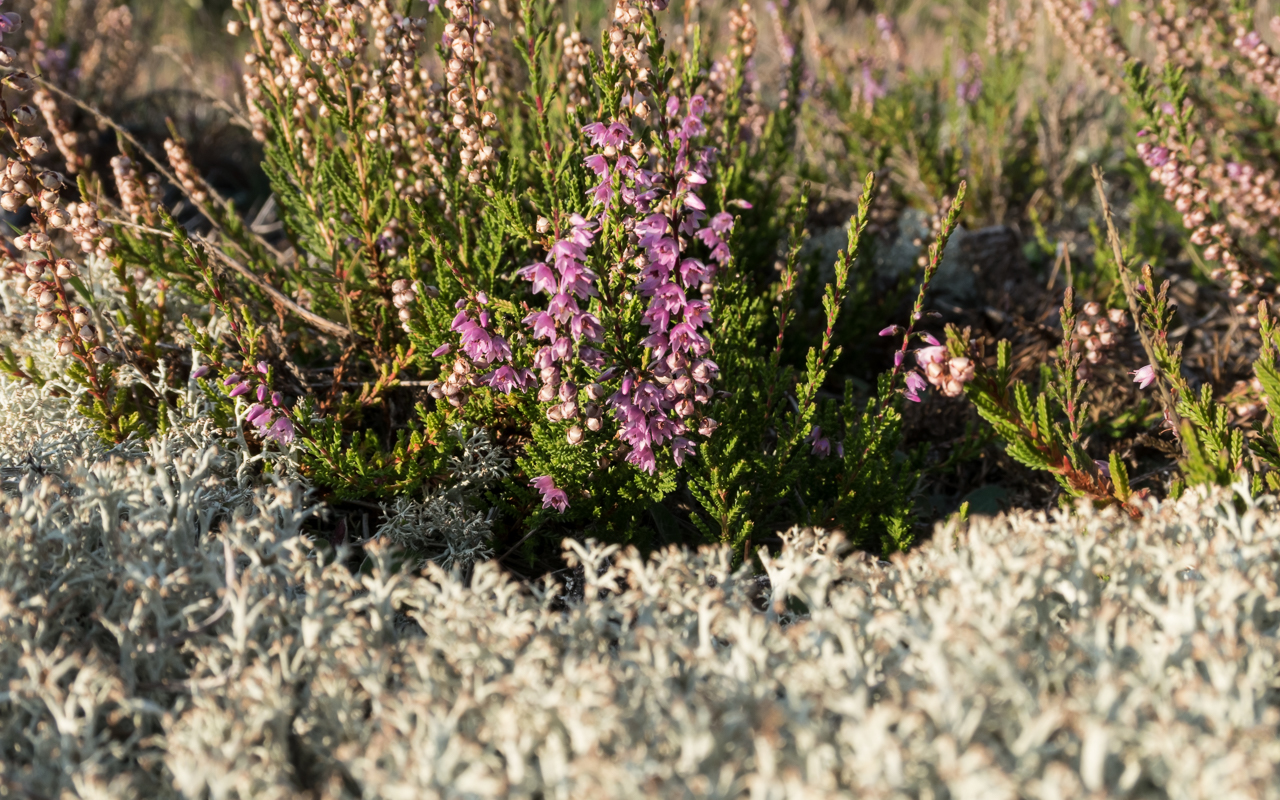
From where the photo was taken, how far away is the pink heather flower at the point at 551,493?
2.28 m

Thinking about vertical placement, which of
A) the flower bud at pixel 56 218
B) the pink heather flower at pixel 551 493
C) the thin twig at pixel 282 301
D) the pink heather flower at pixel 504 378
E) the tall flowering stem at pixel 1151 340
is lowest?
the pink heather flower at pixel 551 493

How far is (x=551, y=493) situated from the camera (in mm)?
2275

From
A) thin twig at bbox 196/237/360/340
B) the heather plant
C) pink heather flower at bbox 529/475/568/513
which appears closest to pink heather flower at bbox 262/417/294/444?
the heather plant

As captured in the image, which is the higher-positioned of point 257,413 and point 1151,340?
point 1151,340

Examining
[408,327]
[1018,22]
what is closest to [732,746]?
[408,327]

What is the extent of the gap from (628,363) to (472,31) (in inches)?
39.6

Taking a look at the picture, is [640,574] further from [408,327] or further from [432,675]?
[408,327]

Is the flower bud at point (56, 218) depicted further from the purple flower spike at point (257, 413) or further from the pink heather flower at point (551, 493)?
the pink heather flower at point (551, 493)

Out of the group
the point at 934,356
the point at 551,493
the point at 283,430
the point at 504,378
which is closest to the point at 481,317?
the point at 504,378

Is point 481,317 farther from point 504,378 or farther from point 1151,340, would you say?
point 1151,340

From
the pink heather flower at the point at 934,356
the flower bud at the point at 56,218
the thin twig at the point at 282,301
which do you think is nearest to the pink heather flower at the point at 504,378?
the thin twig at the point at 282,301

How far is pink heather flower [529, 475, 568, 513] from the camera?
7.47ft

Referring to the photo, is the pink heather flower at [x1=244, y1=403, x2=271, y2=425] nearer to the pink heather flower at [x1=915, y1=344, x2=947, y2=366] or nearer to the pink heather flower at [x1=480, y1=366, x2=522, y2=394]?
the pink heather flower at [x1=480, y1=366, x2=522, y2=394]

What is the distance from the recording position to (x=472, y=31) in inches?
90.6
